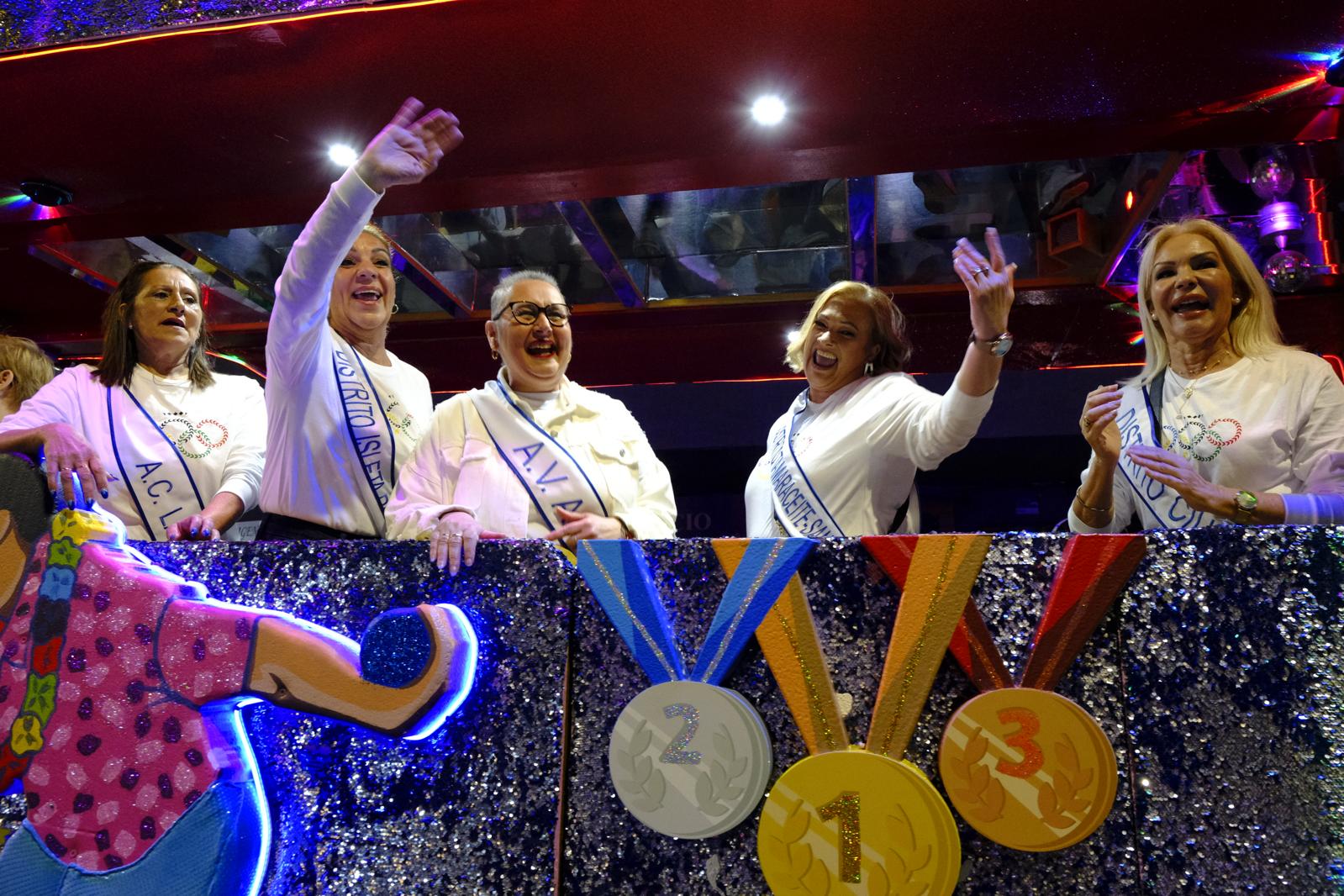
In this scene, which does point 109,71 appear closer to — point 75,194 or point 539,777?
point 75,194

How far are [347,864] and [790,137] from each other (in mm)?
2278

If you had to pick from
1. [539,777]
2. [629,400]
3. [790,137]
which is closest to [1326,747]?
[539,777]

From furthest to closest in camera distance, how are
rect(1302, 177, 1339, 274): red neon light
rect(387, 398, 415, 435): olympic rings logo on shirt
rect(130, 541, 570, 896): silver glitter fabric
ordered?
rect(1302, 177, 1339, 274): red neon light, rect(387, 398, 415, 435): olympic rings logo on shirt, rect(130, 541, 570, 896): silver glitter fabric

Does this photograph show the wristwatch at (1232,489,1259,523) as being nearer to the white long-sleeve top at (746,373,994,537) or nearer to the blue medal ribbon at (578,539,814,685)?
the white long-sleeve top at (746,373,994,537)

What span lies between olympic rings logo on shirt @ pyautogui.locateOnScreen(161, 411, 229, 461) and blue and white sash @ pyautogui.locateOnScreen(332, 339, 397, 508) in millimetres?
361

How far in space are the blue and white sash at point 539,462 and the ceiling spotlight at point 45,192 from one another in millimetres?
2117

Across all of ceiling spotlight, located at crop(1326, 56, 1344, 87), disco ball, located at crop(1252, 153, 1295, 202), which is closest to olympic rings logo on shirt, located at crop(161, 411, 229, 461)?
ceiling spotlight, located at crop(1326, 56, 1344, 87)

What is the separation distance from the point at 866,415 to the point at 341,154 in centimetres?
185

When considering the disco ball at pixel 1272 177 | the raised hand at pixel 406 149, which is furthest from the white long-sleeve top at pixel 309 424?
the disco ball at pixel 1272 177

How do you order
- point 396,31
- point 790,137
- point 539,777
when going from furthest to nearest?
point 790,137, point 396,31, point 539,777

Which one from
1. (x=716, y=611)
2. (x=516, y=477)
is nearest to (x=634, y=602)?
(x=716, y=611)

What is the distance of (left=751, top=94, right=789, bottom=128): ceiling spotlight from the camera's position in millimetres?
2783

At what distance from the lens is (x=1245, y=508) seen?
1.59 meters

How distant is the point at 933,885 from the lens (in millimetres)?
1258
